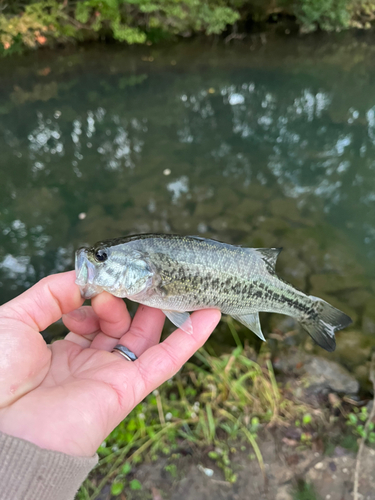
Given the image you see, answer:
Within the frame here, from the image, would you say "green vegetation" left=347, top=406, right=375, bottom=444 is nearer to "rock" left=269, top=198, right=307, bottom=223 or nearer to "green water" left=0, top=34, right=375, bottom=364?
"green water" left=0, top=34, right=375, bottom=364

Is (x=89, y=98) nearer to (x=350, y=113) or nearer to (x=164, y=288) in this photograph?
(x=350, y=113)

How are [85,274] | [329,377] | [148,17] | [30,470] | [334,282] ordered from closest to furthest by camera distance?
[30,470], [85,274], [329,377], [334,282], [148,17]

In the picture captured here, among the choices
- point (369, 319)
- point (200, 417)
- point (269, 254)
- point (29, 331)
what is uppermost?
point (269, 254)


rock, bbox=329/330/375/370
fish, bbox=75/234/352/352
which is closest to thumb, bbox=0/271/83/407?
fish, bbox=75/234/352/352

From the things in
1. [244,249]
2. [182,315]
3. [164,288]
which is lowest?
[182,315]

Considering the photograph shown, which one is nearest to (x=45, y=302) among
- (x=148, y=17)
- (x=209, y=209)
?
(x=209, y=209)

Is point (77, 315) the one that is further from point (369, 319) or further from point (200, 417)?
point (369, 319)

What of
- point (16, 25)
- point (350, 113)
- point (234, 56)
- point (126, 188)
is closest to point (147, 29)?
point (234, 56)
